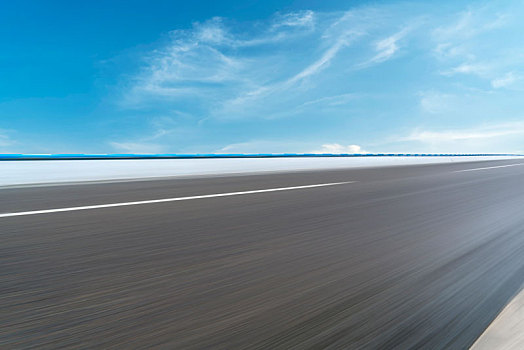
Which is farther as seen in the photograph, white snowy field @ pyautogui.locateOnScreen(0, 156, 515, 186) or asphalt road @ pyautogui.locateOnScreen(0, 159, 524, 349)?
white snowy field @ pyautogui.locateOnScreen(0, 156, 515, 186)

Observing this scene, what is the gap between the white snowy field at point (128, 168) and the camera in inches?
280

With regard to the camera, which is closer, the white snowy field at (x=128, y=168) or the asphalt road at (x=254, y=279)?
the asphalt road at (x=254, y=279)

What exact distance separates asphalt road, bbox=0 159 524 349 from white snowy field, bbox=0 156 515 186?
16.4 feet

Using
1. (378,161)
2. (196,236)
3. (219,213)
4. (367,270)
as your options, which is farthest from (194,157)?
(378,161)

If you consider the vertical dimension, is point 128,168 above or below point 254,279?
above

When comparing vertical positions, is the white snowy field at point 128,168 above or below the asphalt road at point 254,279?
above

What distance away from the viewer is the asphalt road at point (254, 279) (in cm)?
114

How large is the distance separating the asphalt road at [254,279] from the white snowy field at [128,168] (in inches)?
197

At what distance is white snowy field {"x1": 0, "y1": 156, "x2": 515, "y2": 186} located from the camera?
7.12 metres

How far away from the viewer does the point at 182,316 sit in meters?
1.24

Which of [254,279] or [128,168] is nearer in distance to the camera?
[254,279]

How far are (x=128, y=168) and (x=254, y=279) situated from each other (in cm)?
845

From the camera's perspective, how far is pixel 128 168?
920cm

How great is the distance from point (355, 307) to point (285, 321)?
313mm
